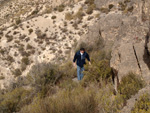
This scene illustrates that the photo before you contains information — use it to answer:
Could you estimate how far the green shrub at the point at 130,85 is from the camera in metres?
2.52

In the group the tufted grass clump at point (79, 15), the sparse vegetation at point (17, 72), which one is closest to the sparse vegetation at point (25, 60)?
the sparse vegetation at point (17, 72)

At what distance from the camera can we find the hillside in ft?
8.47

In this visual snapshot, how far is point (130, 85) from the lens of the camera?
2.63 metres

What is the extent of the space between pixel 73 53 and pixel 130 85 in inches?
225

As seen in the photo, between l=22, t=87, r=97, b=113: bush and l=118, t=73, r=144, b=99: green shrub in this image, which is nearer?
l=22, t=87, r=97, b=113: bush

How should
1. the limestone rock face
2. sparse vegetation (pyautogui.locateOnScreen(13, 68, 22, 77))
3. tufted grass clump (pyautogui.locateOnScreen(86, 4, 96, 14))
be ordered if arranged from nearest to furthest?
the limestone rock face
sparse vegetation (pyautogui.locateOnScreen(13, 68, 22, 77))
tufted grass clump (pyautogui.locateOnScreen(86, 4, 96, 14))

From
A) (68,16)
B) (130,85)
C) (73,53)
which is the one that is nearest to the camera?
(130,85)

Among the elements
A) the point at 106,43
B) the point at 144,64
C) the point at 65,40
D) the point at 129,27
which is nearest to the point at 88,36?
the point at 106,43

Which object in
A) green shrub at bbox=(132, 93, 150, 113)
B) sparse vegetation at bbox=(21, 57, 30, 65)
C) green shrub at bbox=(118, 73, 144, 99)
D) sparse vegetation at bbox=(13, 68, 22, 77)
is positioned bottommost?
sparse vegetation at bbox=(13, 68, 22, 77)

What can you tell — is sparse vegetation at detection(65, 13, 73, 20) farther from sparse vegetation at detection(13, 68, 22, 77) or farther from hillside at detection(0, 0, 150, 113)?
sparse vegetation at detection(13, 68, 22, 77)

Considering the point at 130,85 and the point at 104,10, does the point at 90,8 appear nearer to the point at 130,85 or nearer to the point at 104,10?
the point at 104,10

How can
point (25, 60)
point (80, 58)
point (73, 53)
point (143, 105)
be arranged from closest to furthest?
1. point (143, 105)
2. point (80, 58)
3. point (73, 53)
4. point (25, 60)

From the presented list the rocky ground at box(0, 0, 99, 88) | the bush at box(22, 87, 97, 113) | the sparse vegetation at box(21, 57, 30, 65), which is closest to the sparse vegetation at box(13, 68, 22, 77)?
the rocky ground at box(0, 0, 99, 88)

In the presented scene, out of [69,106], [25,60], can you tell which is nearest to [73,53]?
[25,60]
